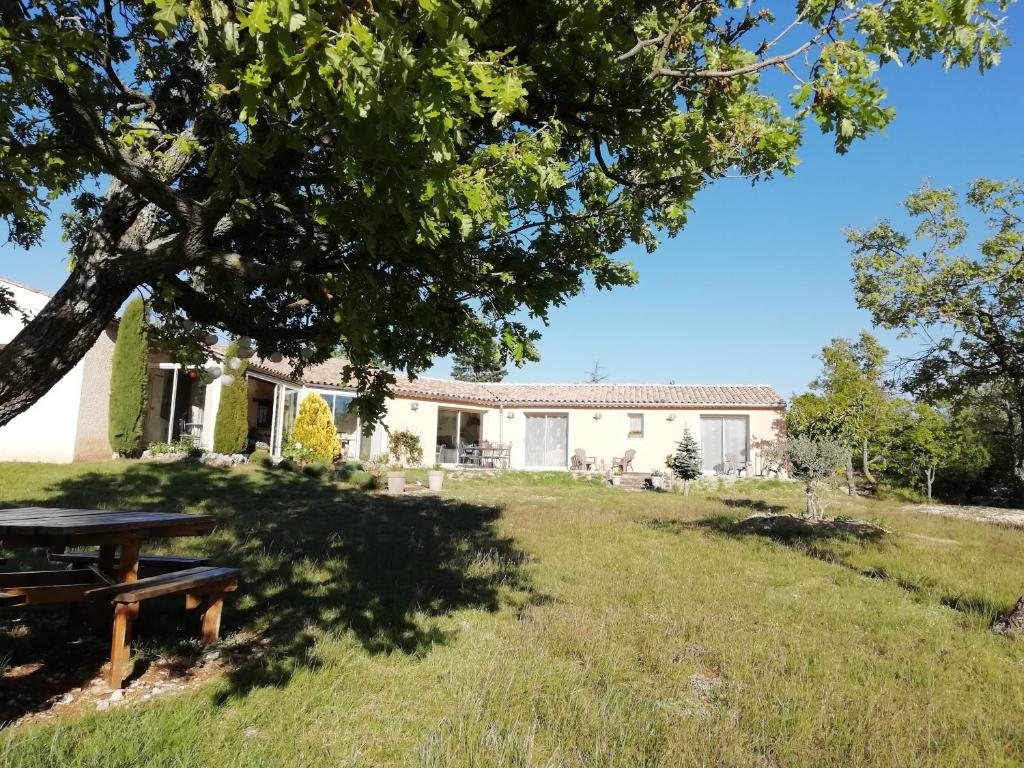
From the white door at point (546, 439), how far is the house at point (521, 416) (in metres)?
0.04

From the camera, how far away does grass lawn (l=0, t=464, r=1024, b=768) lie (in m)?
3.18

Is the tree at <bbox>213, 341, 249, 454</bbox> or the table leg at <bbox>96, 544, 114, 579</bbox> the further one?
the tree at <bbox>213, 341, 249, 454</bbox>

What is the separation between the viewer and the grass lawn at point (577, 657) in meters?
3.18

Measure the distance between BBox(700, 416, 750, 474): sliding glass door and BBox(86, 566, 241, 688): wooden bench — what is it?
74.0 feet

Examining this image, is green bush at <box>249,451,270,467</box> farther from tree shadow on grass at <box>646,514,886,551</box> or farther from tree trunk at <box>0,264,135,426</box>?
tree trunk at <box>0,264,135,426</box>

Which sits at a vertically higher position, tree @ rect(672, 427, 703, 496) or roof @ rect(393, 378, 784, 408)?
roof @ rect(393, 378, 784, 408)

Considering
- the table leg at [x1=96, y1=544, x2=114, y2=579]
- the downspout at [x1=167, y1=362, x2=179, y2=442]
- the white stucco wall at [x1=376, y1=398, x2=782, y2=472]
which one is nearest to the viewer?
the table leg at [x1=96, y1=544, x2=114, y2=579]

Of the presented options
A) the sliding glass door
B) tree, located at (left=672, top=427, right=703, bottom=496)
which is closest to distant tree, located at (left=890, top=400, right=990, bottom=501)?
the sliding glass door

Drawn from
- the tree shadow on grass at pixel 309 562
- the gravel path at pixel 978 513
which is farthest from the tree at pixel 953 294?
the tree shadow on grass at pixel 309 562

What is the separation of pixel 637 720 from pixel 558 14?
13.4 feet

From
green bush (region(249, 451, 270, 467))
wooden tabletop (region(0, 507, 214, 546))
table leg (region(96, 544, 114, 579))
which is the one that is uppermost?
green bush (region(249, 451, 270, 467))

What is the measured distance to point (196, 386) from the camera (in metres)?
20.2

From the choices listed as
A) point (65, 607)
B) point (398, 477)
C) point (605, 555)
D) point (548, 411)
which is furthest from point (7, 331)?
point (548, 411)

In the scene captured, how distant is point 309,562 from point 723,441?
68.9ft
